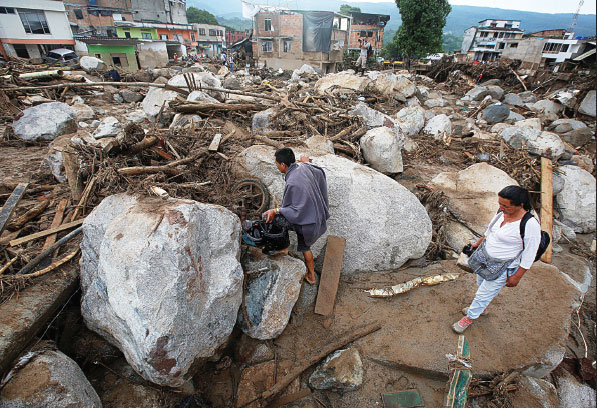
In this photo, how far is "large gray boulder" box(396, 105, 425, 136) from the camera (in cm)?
911

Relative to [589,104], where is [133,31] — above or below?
above

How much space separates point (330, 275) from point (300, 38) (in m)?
28.7

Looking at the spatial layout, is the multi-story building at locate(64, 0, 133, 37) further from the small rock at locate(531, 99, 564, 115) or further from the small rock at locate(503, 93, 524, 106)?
the small rock at locate(531, 99, 564, 115)

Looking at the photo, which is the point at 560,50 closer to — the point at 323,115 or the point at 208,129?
the point at 323,115

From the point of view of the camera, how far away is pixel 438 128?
9109 mm

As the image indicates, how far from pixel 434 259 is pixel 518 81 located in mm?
22921

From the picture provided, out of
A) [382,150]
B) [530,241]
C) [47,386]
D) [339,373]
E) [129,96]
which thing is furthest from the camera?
[129,96]

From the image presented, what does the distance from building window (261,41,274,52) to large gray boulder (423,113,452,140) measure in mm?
24146

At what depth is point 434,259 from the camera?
473 centimetres

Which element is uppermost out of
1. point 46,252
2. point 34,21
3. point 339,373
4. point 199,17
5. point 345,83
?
point 199,17

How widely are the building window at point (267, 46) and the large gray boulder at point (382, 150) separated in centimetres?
2648

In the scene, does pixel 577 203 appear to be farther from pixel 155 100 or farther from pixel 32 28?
pixel 32 28

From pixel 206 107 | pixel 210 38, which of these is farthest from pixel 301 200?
pixel 210 38

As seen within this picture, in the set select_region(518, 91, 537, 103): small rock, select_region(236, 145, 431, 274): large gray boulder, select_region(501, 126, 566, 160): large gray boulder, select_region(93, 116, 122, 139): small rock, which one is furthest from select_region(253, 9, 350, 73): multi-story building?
select_region(236, 145, 431, 274): large gray boulder
